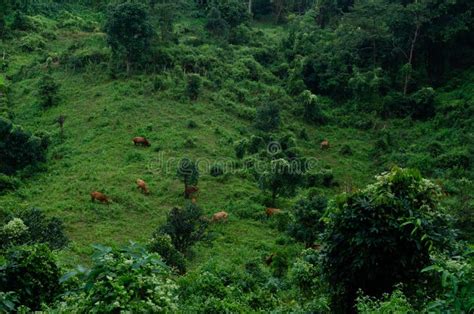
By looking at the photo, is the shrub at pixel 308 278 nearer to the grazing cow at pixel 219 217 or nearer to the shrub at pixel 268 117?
the grazing cow at pixel 219 217

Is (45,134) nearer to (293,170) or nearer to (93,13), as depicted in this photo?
(293,170)

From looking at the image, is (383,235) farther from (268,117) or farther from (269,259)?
(268,117)

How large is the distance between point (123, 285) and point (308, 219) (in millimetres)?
13790

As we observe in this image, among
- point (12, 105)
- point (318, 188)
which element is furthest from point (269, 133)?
point (12, 105)

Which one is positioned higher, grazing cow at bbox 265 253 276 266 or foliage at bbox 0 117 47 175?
foliage at bbox 0 117 47 175

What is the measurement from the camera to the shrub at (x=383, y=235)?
8344mm

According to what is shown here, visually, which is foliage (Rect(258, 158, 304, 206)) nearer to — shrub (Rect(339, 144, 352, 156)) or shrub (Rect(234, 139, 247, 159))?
shrub (Rect(234, 139, 247, 159))

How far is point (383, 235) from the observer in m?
8.39

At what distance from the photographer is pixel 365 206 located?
852cm

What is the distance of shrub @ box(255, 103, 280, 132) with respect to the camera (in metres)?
28.7

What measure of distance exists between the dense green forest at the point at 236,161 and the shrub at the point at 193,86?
18cm

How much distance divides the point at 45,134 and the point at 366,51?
22.3 meters

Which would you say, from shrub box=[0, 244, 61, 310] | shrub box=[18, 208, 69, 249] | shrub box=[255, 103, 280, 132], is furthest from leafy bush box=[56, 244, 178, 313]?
shrub box=[255, 103, 280, 132]

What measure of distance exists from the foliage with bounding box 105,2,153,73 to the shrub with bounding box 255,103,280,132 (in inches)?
335
